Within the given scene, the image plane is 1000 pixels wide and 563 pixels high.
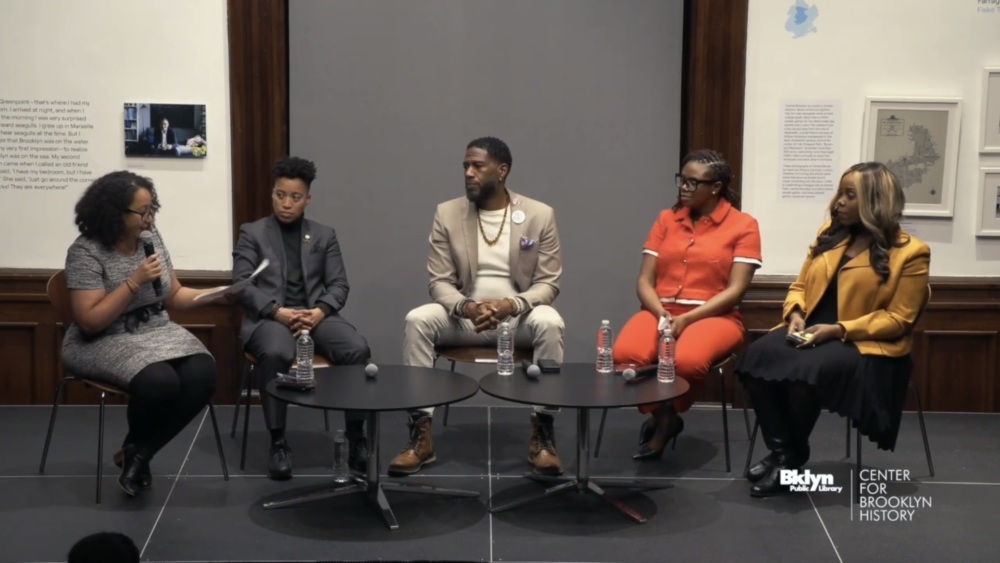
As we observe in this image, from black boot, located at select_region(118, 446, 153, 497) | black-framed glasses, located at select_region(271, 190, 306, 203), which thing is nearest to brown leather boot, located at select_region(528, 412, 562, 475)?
black-framed glasses, located at select_region(271, 190, 306, 203)

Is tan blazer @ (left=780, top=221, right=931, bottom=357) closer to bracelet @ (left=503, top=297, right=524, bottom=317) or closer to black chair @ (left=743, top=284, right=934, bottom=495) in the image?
black chair @ (left=743, top=284, right=934, bottom=495)

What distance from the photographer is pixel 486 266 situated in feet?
17.8

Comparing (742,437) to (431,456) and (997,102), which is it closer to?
(431,456)

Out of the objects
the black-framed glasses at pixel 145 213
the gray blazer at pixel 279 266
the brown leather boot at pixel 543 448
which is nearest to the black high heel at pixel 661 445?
the brown leather boot at pixel 543 448

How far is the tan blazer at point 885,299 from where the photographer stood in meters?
4.71

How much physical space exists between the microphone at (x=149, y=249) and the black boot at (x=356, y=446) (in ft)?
3.05

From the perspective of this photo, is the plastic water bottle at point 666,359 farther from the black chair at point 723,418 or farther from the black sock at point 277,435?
the black sock at point 277,435

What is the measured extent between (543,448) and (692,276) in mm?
1004

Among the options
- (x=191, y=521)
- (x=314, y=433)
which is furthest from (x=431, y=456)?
(x=191, y=521)

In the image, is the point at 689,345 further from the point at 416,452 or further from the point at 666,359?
the point at 416,452

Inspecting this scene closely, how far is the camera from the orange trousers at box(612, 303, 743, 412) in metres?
4.94

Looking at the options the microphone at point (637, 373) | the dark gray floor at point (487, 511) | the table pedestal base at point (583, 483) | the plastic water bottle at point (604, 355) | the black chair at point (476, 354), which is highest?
the plastic water bottle at point (604, 355)

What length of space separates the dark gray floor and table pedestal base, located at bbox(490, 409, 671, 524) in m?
0.03

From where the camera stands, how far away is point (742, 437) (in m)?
5.59
